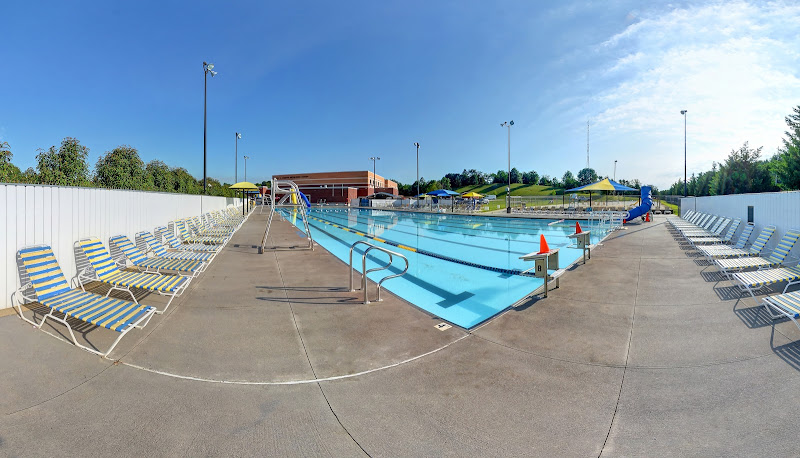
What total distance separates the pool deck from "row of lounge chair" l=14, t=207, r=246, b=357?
27 centimetres

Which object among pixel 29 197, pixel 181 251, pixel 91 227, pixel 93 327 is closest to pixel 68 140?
pixel 181 251

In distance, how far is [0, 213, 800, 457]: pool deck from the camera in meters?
2.38

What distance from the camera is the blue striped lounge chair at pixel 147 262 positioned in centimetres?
664

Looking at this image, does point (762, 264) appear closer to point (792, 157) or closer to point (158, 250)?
point (158, 250)

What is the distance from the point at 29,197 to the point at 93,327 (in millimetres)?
2630

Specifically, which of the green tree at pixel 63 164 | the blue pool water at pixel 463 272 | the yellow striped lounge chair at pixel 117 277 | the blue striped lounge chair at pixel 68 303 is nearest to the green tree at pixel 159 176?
the green tree at pixel 63 164

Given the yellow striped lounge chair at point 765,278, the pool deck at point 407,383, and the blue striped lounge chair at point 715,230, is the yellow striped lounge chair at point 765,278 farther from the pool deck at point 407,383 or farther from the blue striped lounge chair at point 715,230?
the blue striped lounge chair at point 715,230

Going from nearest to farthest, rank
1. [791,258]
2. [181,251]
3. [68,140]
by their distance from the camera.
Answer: [791,258] < [181,251] < [68,140]

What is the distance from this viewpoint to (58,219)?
18.7 feet

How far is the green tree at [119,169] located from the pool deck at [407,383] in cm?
1467

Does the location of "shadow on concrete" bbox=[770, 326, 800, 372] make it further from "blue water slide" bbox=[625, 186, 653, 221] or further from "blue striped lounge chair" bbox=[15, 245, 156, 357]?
"blue water slide" bbox=[625, 186, 653, 221]

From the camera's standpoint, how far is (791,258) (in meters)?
7.55

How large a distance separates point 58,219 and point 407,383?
6426mm

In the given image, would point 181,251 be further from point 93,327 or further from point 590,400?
point 590,400
